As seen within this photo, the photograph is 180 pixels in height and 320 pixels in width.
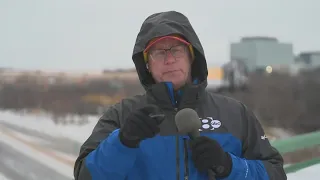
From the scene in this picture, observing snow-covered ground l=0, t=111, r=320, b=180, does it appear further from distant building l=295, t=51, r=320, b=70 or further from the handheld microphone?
distant building l=295, t=51, r=320, b=70

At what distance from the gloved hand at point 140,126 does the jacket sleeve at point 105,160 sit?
0.15ft

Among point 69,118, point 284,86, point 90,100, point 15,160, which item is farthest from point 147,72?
point 284,86

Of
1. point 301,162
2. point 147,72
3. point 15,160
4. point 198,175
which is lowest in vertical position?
point 15,160

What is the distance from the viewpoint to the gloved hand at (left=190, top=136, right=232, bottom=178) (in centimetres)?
160

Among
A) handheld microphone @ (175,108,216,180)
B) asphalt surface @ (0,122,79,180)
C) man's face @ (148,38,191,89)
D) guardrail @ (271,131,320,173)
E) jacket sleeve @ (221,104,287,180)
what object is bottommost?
asphalt surface @ (0,122,79,180)

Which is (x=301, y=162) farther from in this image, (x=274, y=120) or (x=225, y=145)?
(x=274, y=120)

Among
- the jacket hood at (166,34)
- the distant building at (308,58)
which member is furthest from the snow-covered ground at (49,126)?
the distant building at (308,58)

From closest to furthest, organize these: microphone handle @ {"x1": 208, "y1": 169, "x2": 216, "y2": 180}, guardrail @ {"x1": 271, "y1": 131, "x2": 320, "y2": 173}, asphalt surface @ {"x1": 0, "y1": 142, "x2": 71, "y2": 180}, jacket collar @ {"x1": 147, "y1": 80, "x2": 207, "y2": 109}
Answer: microphone handle @ {"x1": 208, "y1": 169, "x2": 216, "y2": 180} → jacket collar @ {"x1": 147, "y1": 80, "x2": 207, "y2": 109} → guardrail @ {"x1": 271, "y1": 131, "x2": 320, "y2": 173} → asphalt surface @ {"x1": 0, "y1": 142, "x2": 71, "y2": 180}

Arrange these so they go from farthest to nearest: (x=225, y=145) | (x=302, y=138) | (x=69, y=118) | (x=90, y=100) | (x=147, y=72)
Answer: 1. (x=90, y=100)
2. (x=69, y=118)
3. (x=302, y=138)
4. (x=147, y=72)
5. (x=225, y=145)

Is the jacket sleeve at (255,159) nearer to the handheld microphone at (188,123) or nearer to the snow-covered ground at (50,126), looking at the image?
the handheld microphone at (188,123)

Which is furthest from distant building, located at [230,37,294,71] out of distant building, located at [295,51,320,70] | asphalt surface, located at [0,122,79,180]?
asphalt surface, located at [0,122,79,180]

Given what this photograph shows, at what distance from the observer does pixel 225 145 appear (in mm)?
1821

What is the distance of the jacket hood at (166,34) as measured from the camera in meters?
1.87

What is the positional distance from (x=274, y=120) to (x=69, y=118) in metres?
10.9
